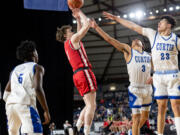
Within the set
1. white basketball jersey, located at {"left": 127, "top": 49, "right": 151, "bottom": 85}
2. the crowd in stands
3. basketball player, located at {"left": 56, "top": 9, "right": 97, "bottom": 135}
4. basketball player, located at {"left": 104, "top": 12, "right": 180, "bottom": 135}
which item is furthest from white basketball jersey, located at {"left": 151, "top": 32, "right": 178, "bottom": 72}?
the crowd in stands

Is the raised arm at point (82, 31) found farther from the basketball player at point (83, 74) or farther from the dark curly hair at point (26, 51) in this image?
the dark curly hair at point (26, 51)

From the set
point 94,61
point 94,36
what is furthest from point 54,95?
point 94,61

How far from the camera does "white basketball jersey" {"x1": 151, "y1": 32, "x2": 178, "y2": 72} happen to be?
12.2 ft

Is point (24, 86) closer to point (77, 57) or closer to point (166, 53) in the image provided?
point (77, 57)

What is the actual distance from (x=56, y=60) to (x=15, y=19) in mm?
2986

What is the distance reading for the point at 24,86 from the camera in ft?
9.79

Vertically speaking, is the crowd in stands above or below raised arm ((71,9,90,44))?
below

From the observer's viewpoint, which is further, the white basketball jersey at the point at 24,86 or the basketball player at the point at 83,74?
the basketball player at the point at 83,74

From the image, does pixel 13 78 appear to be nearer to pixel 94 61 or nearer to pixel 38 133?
pixel 38 133

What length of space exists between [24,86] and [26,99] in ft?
0.55

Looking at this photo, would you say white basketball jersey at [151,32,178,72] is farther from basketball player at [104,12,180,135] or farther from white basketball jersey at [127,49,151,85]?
white basketball jersey at [127,49,151,85]

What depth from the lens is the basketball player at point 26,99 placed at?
2836mm

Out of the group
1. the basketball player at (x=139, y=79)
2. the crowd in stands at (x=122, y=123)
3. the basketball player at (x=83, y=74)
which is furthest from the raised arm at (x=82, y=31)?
Result: the crowd in stands at (x=122, y=123)

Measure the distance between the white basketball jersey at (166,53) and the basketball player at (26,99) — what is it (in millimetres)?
1861
